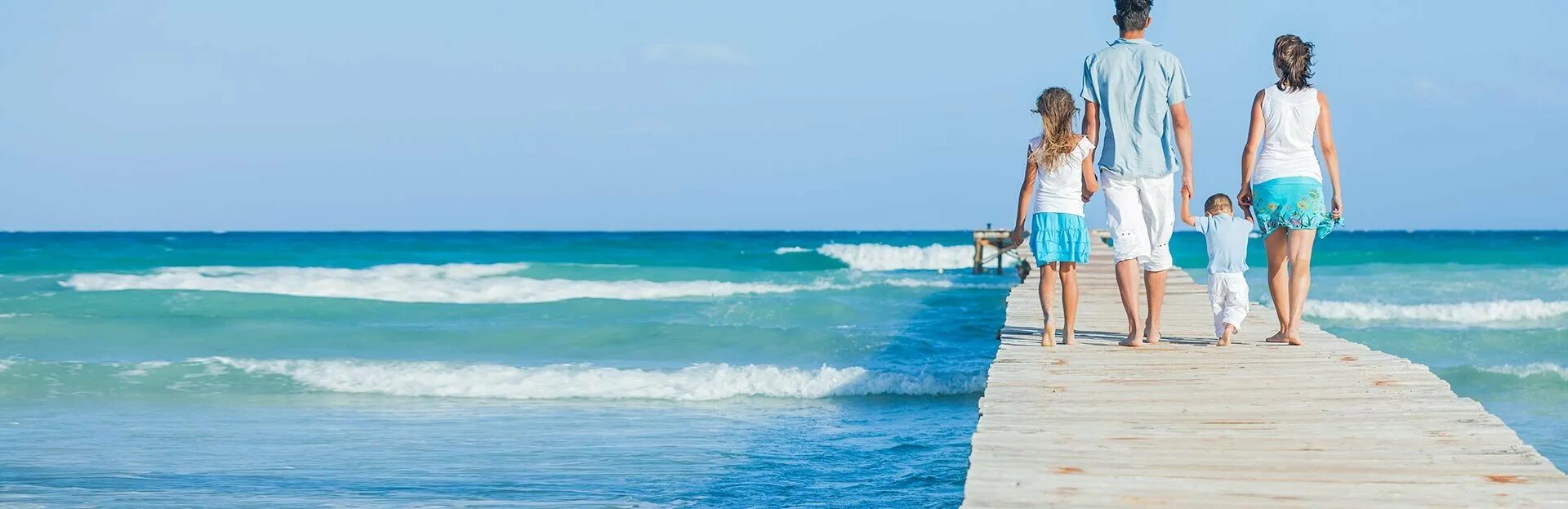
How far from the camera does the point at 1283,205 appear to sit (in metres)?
6.16

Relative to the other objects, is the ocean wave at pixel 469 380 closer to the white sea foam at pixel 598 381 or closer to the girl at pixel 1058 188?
the white sea foam at pixel 598 381

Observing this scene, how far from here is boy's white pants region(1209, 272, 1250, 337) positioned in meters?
6.55

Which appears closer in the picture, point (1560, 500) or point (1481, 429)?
point (1560, 500)

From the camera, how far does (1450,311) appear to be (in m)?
18.6

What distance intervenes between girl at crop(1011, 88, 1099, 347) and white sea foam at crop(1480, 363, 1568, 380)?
245 inches

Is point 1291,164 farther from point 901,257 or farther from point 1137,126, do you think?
point 901,257

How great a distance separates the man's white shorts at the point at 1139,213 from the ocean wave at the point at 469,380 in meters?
Result: 3.96

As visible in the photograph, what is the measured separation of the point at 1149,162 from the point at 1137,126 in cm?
18

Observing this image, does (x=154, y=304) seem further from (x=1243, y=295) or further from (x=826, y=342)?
(x=1243, y=295)

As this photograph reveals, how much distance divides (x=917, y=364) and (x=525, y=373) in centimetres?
349

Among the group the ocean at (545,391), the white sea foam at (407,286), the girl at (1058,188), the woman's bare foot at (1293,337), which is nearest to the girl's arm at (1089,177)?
the girl at (1058,188)

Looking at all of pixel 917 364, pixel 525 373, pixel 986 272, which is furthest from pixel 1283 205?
pixel 986 272

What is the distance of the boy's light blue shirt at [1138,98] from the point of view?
6051 millimetres

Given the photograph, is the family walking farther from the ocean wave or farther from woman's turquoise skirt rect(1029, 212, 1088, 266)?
the ocean wave
